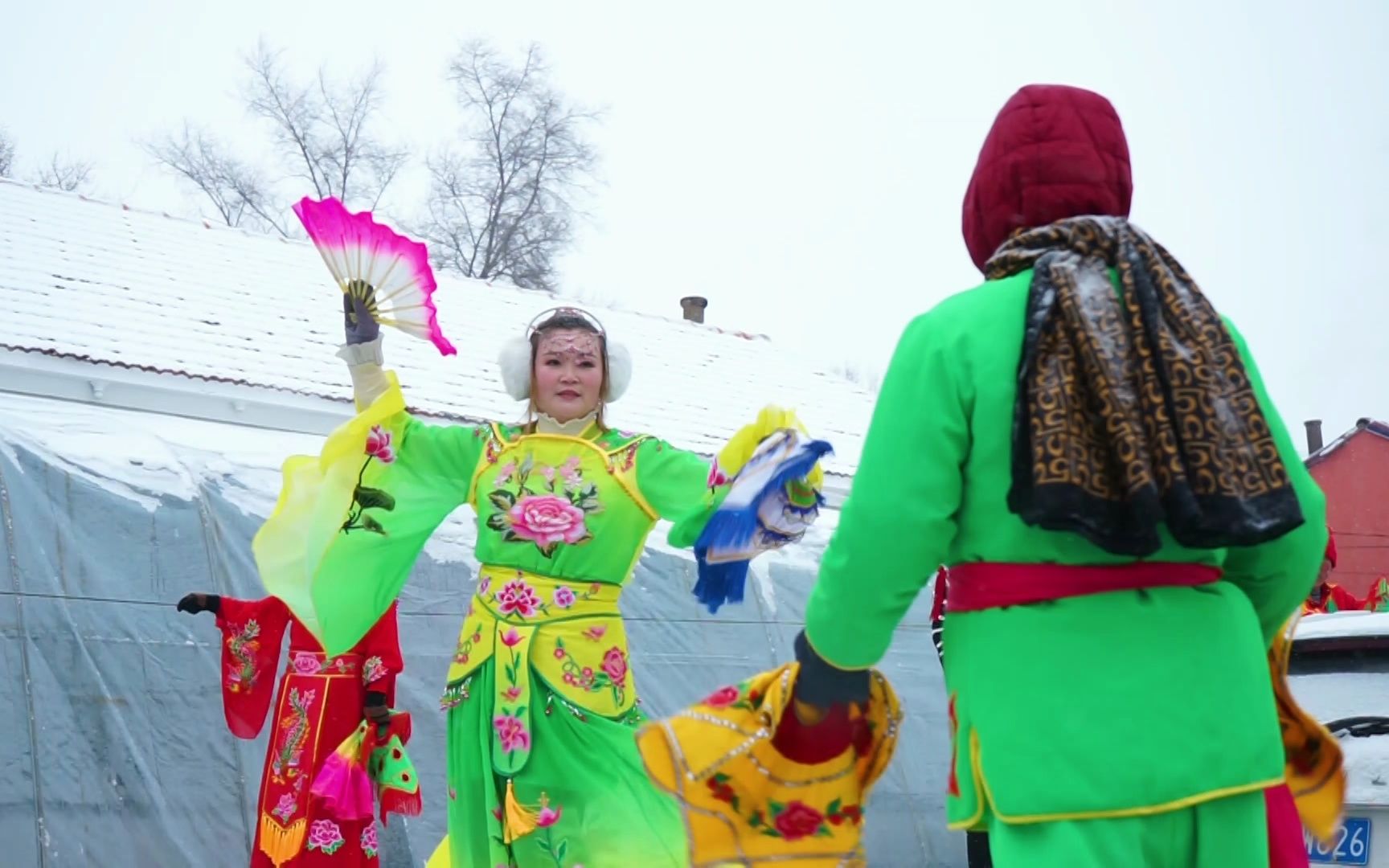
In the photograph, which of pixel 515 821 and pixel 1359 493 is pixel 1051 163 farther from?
pixel 1359 493

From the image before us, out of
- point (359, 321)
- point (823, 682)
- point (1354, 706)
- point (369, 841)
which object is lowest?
point (369, 841)

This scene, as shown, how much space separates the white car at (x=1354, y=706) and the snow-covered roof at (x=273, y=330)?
16.4 feet

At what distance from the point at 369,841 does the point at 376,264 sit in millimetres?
1993

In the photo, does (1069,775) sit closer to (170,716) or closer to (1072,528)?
(1072,528)

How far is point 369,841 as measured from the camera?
Answer: 16.3 feet

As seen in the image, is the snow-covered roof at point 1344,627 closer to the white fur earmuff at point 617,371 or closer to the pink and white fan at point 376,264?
the white fur earmuff at point 617,371

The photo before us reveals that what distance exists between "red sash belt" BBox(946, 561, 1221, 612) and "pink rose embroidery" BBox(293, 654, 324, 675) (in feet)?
11.4

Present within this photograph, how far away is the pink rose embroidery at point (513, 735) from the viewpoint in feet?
12.8

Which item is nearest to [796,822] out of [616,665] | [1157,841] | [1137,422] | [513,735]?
[1157,841]

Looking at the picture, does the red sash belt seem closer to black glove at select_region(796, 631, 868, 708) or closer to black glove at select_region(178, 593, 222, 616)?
black glove at select_region(796, 631, 868, 708)

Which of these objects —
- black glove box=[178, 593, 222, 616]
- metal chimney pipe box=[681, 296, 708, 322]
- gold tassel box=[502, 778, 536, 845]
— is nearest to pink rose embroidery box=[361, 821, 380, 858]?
black glove box=[178, 593, 222, 616]

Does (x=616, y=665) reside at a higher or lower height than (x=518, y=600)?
lower

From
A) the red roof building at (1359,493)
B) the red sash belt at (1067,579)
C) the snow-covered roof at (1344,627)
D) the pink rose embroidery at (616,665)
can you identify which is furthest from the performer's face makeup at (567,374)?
the red roof building at (1359,493)

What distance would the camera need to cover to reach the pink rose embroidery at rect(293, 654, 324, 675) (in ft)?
16.4
